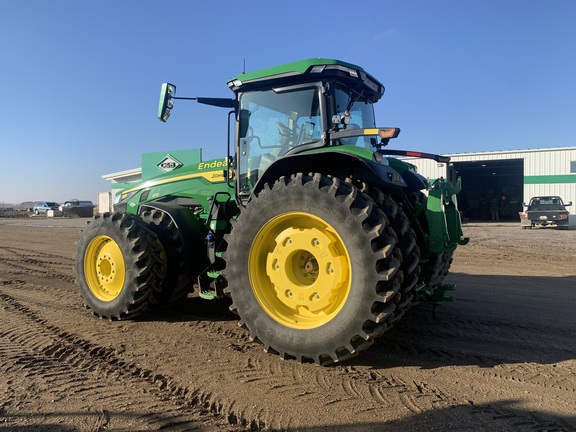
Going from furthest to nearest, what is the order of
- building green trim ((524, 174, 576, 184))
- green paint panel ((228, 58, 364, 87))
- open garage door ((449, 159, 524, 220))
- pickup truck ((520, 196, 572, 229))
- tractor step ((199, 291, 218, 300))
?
open garage door ((449, 159, 524, 220)), building green trim ((524, 174, 576, 184)), pickup truck ((520, 196, 572, 229)), tractor step ((199, 291, 218, 300)), green paint panel ((228, 58, 364, 87))

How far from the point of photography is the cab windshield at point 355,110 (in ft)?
14.1

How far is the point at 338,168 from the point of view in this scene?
4141 mm

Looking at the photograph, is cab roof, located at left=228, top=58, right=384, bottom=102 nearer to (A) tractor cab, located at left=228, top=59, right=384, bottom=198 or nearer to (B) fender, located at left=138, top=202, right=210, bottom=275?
(A) tractor cab, located at left=228, top=59, right=384, bottom=198

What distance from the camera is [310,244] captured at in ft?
12.0

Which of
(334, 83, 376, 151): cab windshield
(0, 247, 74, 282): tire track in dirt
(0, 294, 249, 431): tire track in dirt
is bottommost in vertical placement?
(0, 294, 249, 431): tire track in dirt

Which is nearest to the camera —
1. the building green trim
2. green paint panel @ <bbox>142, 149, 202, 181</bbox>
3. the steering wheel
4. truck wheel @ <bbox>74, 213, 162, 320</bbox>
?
the steering wheel

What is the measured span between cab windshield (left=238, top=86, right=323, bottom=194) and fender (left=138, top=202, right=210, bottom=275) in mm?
740

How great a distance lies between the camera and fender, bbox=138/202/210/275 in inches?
192

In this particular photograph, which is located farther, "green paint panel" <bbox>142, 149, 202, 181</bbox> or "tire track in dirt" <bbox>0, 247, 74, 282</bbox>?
"tire track in dirt" <bbox>0, 247, 74, 282</bbox>

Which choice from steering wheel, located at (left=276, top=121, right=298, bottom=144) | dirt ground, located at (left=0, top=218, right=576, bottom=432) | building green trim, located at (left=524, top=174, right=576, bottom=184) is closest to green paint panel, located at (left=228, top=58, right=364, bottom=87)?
steering wheel, located at (left=276, top=121, right=298, bottom=144)

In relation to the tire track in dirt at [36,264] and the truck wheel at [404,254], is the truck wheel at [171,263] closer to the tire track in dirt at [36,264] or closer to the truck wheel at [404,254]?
the truck wheel at [404,254]

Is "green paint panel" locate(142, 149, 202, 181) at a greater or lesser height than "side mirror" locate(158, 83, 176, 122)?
lesser

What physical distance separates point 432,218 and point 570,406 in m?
1.79

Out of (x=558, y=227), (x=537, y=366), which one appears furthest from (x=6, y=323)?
(x=558, y=227)
